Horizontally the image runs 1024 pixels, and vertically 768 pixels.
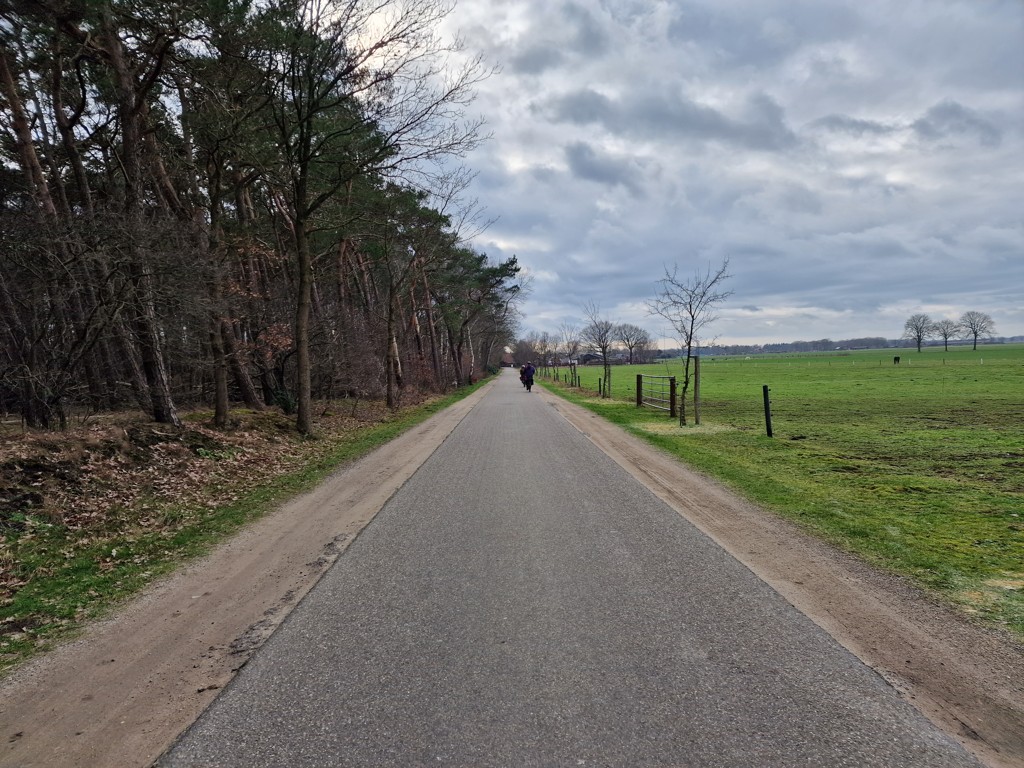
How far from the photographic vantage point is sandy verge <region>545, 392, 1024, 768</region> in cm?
259

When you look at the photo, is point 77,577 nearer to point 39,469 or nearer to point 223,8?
point 39,469

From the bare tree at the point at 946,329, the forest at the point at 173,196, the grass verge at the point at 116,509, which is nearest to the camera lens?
the grass verge at the point at 116,509

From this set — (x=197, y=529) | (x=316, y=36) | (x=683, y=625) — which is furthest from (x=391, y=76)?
(x=683, y=625)

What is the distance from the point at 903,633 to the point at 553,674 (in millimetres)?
2316

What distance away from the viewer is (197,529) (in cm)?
616

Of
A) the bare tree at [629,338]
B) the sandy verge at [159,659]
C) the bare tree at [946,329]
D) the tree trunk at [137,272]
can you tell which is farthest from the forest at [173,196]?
the bare tree at [946,329]

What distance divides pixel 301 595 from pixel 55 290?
26.8ft

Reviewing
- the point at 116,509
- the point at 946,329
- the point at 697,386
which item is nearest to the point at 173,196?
the point at 116,509

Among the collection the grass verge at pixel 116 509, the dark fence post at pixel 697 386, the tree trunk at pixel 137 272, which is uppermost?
the tree trunk at pixel 137 272

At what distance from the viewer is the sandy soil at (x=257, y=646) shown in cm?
258

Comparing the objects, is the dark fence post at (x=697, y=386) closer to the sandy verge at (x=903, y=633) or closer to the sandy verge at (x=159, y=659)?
the sandy verge at (x=903, y=633)

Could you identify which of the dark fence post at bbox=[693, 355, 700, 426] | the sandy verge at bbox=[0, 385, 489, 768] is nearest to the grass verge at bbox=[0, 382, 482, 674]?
the sandy verge at bbox=[0, 385, 489, 768]

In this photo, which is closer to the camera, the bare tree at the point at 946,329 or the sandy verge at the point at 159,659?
the sandy verge at the point at 159,659

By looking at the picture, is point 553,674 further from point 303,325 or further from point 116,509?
point 303,325
